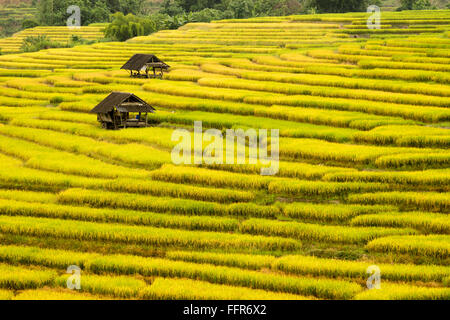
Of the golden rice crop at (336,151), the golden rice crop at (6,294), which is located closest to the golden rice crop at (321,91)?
the golden rice crop at (336,151)

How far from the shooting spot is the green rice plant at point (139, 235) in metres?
19.8

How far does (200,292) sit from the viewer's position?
50.8 ft

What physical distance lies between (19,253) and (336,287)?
31.5 ft

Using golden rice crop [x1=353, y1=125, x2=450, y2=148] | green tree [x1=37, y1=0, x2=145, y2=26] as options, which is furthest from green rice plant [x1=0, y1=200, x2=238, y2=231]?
green tree [x1=37, y1=0, x2=145, y2=26]

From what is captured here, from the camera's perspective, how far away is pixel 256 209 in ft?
75.0

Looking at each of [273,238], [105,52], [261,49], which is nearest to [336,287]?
[273,238]

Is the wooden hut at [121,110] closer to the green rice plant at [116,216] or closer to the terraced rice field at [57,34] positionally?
the green rice plant at [116,216]

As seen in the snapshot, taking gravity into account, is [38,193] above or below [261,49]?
below

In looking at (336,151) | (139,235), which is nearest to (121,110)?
(336,151)

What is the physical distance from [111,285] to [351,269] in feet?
21.4

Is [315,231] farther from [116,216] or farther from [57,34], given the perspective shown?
[57,34]

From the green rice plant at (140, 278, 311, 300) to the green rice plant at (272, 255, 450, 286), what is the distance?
1.86 metres

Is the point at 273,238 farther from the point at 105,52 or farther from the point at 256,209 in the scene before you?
the point at 105,52

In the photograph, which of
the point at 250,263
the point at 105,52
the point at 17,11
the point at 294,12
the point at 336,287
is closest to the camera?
the point at 336,287
